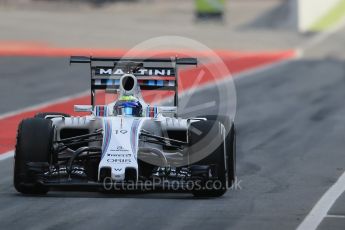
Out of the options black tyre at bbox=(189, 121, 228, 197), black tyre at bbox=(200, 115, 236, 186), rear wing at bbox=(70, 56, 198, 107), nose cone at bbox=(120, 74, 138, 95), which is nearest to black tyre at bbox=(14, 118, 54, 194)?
nose cone at bbox=(120, 74, 138, 95)

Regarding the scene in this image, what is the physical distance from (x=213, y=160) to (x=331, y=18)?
137ft

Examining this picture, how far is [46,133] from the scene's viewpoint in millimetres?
13734

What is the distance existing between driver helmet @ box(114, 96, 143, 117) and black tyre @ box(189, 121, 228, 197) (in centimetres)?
91

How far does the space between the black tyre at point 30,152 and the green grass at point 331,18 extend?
1593 inches

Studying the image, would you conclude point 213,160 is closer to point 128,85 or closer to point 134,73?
point 128,85

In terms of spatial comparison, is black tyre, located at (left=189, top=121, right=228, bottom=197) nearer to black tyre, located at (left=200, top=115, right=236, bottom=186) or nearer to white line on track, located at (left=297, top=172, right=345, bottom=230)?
black tyre, located at (left=200, top=115, right=236, bottom=186)

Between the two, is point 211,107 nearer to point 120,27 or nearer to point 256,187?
point 256,187

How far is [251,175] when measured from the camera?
15.9 metres

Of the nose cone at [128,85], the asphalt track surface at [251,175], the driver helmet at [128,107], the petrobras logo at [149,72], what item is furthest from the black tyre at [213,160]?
the petrobras logo at [149,72]

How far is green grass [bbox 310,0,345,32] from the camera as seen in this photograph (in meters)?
53.5

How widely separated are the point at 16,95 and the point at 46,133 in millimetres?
15616

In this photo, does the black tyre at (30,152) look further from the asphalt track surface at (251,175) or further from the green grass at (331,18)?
the green grass at (331,18)

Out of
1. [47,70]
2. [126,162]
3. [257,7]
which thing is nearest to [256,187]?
[126,162]

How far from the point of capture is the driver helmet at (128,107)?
47.2ft
